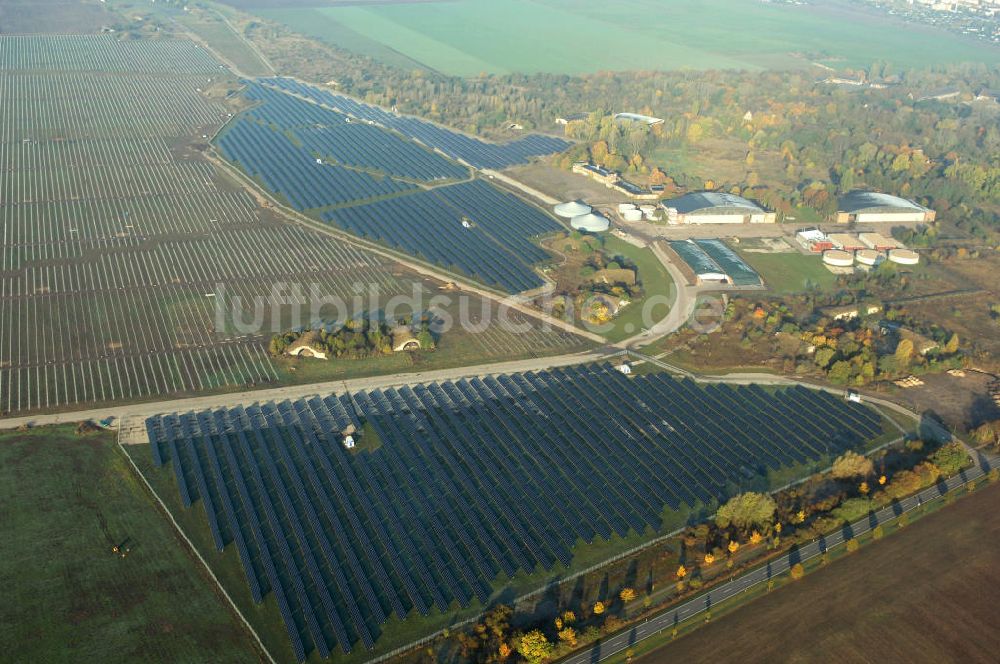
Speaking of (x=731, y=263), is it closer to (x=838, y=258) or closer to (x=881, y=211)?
(x=838, y=258)

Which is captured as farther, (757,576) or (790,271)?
(790,271)

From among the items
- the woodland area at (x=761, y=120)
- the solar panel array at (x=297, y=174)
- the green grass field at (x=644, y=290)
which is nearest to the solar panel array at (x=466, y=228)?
the solar panel array at (x=297, y=174)

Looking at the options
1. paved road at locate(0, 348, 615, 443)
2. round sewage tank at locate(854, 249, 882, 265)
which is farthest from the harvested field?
round sewage tank at locate(854, 249, 882, 265)

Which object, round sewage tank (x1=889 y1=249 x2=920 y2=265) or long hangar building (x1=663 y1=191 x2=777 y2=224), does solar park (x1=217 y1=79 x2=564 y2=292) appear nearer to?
long hangar building (x1=663 y1=191 x2=777 y2=224)

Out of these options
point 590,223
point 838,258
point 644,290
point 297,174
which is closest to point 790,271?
point 838,258

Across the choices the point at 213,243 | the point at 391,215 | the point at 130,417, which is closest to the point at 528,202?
the point at 391,215

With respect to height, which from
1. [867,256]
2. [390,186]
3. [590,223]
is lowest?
[390,186]

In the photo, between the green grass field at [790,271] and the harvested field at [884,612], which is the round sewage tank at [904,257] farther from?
the harvested field at [884,612]
